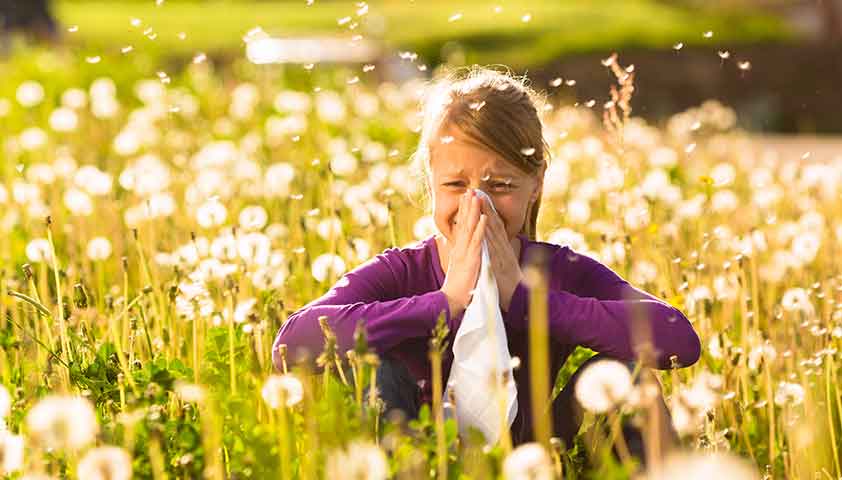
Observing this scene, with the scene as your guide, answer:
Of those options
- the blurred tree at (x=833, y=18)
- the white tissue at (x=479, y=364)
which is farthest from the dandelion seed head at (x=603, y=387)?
the blurred tree at (x=833, y=18)

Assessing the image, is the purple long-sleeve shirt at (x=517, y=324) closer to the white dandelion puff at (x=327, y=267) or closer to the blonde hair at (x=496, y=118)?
the blonde hair at (x=496, y=118)

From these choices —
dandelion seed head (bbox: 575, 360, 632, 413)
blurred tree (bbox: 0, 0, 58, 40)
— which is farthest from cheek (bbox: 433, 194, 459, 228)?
blurred tree (bbox: 0, 0, 58, 40)

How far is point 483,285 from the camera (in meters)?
2.41

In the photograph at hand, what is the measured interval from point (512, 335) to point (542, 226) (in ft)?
7.02

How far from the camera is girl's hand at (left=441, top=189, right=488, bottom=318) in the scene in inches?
96.3

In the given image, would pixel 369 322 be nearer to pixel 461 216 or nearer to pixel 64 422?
pixel 461 216

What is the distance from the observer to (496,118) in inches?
105

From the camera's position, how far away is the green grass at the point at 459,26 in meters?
16.8

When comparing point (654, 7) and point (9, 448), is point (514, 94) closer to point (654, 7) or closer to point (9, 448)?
point (9, 448)

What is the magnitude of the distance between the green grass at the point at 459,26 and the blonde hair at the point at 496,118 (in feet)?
30.6

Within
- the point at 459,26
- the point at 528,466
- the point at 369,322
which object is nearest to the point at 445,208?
the point at 369,322

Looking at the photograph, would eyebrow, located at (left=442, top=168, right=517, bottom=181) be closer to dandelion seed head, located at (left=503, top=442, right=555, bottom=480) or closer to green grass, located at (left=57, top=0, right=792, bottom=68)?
dandelion seed head, located at (left=503, top=442, right=555, bottom=480)

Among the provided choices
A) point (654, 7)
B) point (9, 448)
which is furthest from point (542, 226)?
point (654, 7)

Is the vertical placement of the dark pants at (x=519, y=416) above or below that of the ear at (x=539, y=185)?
below
